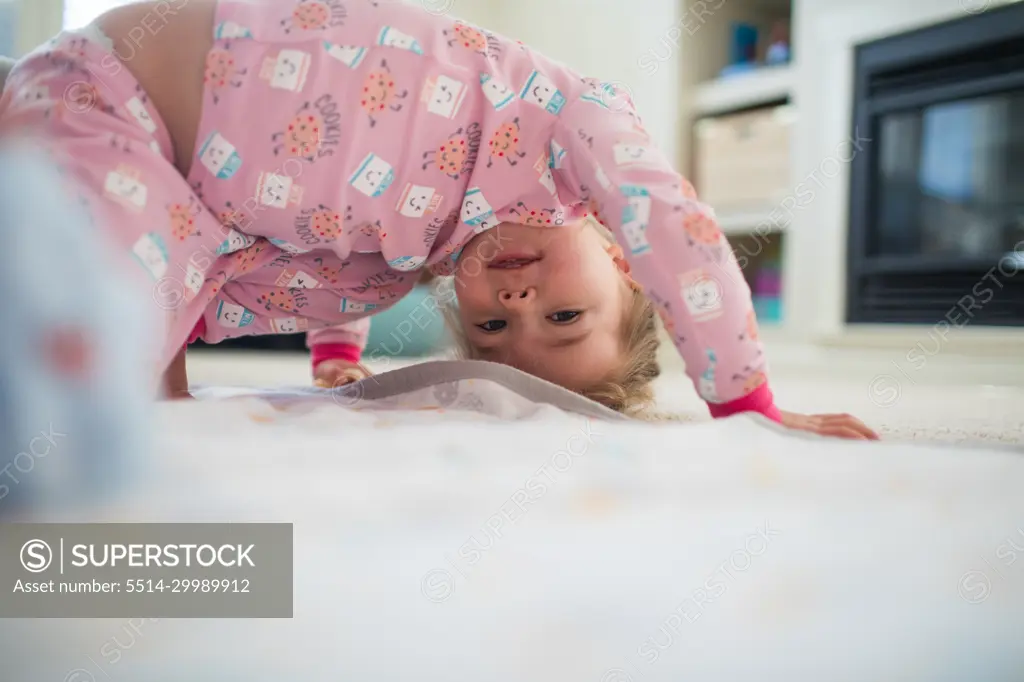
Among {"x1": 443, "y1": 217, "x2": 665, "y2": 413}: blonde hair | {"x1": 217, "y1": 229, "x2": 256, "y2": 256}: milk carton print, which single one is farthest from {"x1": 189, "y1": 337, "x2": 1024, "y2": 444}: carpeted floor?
{"x1": 217, "y1": 229, "x2": 256, "y2": 256}: milk carton print

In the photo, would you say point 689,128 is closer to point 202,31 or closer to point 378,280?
point 378,280

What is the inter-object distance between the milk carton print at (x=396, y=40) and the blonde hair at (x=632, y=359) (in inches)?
10.4

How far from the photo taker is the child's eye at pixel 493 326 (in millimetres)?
868

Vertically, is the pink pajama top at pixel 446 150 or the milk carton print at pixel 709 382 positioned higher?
the pink pajama top at pixel 446 150

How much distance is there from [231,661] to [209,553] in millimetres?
59

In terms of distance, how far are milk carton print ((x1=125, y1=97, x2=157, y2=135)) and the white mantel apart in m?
2.00

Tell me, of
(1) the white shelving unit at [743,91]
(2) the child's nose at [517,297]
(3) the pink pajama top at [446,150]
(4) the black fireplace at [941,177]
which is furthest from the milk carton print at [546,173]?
(1) the white shelving unit at [743,91]

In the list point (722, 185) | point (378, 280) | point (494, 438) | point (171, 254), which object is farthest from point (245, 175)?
point (722, 185)

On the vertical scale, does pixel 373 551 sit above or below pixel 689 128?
below

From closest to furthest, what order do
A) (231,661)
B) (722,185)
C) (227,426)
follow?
(231,661) < (227,426) < (722,185)

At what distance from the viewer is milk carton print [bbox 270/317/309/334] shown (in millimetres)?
922

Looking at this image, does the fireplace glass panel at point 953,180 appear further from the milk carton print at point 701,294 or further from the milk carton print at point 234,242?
the milk carton print at point 234,242

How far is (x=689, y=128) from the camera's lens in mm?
2793

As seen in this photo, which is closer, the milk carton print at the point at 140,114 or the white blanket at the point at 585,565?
the white blanket at the point at 585,565
